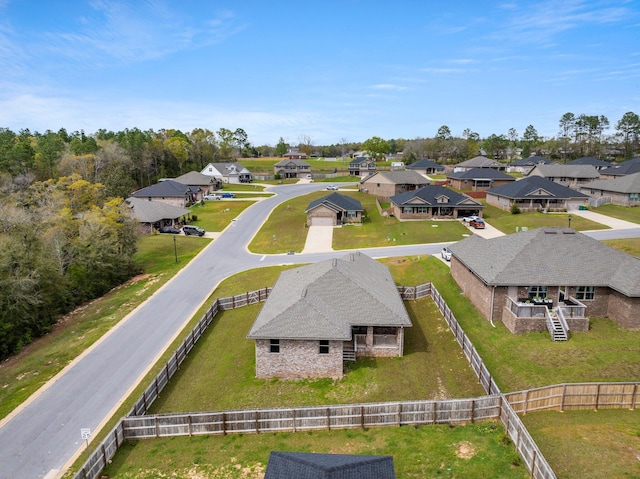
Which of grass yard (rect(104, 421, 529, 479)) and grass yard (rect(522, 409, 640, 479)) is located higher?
grass yard (rect(522, 409, 640, 479))

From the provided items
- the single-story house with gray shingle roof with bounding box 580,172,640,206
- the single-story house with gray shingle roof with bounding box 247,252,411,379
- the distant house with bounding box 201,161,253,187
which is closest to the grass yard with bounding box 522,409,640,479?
the single-story house with gray shingle roof with bounding box 247,252,411,379

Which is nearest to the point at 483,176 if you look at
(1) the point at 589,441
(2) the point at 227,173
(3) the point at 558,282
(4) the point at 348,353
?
(3) the point at 558,282

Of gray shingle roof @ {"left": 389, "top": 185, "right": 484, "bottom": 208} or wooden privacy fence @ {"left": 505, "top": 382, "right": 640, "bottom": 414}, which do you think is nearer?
wooden privacy fence @ {"left": 505, "top": 382, "right": 640, "bottom": 414}

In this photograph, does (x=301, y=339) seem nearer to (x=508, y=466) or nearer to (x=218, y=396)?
(x=218, y=396)

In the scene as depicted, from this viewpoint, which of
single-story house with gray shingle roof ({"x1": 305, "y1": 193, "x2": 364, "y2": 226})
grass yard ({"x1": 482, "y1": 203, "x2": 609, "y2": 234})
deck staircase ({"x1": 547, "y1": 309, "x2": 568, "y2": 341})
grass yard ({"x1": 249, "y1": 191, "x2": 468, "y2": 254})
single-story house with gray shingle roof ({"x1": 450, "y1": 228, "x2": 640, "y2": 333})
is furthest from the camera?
single-story house with gray shingle roof ({"x1": 305, "y1": 193, "x2": 364, "y2": 226})

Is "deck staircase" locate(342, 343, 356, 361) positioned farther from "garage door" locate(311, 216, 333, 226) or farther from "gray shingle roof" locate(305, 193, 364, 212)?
"gray shingle roof" locate(305, 193, 364, 212)

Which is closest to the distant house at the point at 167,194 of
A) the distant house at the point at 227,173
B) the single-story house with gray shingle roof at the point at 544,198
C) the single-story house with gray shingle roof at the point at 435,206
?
the distant house at the point at 227,173

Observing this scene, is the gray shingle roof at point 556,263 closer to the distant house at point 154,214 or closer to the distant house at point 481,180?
the distant house at point 154,214
